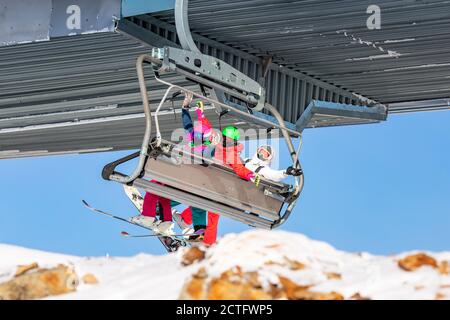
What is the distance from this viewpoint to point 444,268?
27.0 ft

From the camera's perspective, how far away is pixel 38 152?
1095 inches

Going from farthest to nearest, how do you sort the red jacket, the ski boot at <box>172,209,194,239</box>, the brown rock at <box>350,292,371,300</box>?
1. the ski boot at <box>172,209,194,239</box>
2. the red jacket
3. the brown rock at <box>350,292,371,300</box>

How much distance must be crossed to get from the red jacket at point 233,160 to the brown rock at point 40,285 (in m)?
6.82

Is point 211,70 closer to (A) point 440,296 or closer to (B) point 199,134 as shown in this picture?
(B) point 199,134

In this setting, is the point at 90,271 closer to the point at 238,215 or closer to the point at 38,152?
the point at 238,215

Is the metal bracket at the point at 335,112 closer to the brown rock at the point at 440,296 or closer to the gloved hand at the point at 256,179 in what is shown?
the gloved hand at the point at 256,179

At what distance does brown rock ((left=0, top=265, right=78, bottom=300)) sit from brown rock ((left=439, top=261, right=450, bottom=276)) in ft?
9.43

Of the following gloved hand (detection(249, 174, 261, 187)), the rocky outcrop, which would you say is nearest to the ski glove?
gloved hand (detection(249, 174, 261, 187))

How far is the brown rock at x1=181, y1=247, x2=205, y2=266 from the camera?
9141 mm

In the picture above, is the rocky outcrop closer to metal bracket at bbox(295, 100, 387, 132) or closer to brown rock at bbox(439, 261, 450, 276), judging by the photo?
brown rock at bbox(439, 261, 450, 276)

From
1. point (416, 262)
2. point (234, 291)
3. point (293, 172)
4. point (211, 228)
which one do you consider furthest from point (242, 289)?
point (211, 228)

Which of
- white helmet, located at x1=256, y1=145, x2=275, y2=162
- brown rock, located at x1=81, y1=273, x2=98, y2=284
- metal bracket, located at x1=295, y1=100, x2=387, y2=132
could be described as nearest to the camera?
brown rock, located at x1=81, y1=273, x2=98, y2=284

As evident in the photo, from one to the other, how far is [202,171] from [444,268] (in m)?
7.55

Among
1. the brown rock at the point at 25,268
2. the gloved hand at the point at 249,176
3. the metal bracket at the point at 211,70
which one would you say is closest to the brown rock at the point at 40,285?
the brown rock at the point at 25,268
